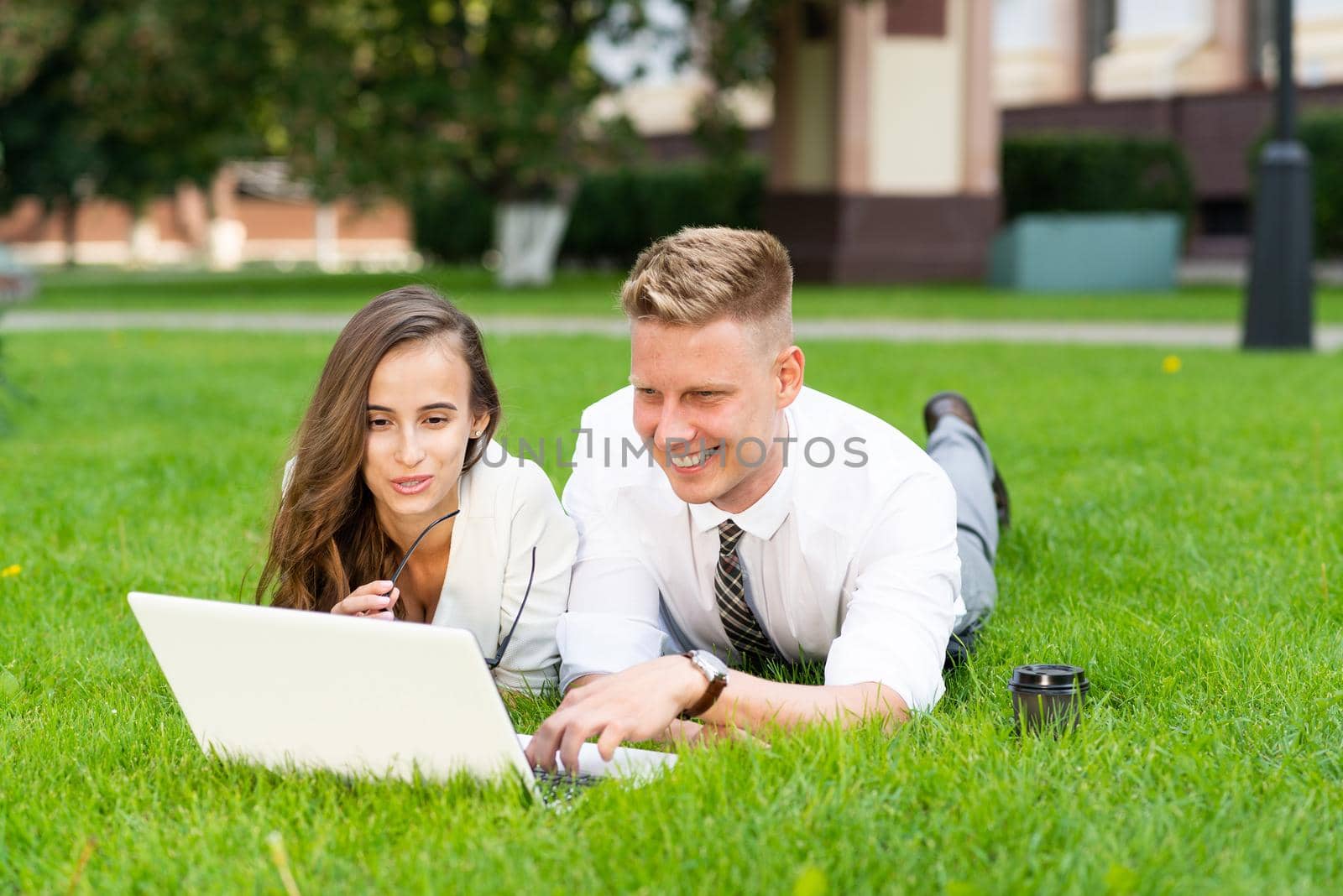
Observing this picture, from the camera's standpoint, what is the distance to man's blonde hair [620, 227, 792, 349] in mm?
2771

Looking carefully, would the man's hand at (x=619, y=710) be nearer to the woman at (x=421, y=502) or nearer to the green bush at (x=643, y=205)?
the woman at (x=421, y=502)

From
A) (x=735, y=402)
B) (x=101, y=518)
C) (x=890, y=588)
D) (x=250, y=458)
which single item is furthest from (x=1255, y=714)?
(x=250, y=458)

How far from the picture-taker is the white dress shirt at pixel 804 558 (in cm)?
293

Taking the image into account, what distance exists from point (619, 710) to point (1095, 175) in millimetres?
21753

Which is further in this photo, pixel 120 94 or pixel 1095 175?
pixel 1095 175

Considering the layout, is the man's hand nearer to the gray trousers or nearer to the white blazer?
the white blazer

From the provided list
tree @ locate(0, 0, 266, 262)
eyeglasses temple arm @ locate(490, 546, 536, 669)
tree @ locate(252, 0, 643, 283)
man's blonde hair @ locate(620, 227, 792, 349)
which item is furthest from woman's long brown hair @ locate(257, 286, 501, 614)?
tree @ locate(0, 0, 266, 262)

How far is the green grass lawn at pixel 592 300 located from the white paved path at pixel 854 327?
60 centimetres

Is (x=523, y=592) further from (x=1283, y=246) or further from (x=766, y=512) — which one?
(x=1283, y=246)

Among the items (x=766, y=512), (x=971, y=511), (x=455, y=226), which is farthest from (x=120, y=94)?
(x=766, y=512)

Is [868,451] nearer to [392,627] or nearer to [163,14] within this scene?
[392,627]

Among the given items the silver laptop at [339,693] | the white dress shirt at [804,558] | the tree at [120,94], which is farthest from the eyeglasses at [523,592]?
the tree at [120,94]

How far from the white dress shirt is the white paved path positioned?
8.51m

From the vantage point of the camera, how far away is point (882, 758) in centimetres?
263
